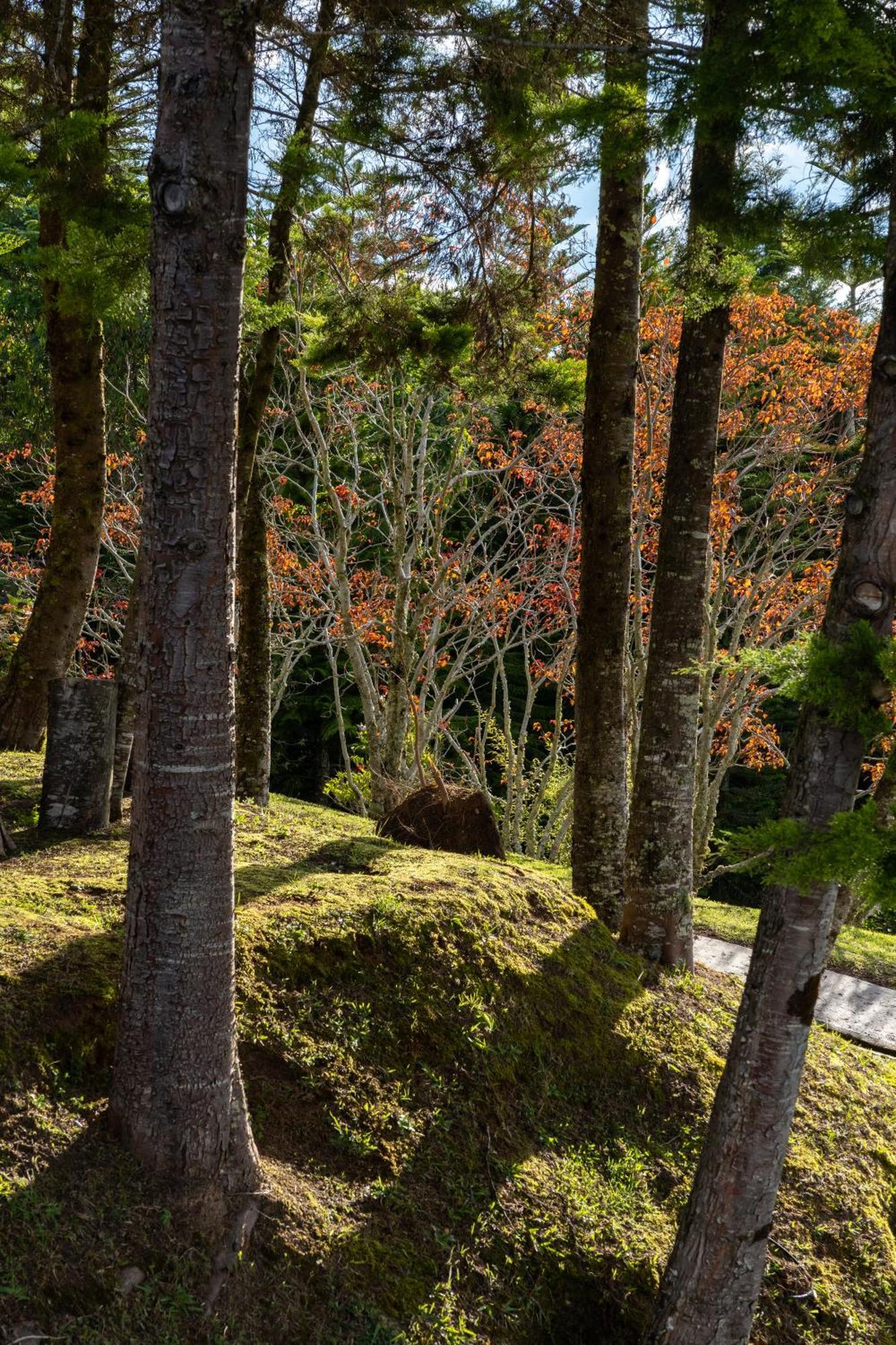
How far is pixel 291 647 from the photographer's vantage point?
45.9 feet

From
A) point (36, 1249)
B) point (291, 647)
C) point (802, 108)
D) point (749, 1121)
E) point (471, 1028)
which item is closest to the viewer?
point (36, 1249)

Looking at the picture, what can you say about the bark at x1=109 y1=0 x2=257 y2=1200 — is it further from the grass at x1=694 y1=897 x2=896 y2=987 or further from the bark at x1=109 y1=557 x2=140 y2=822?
the grass at x1=694 y1=897 x2=896 y2=987

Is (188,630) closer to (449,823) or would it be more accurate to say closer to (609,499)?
(609,499)

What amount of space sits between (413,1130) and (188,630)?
6.80ft

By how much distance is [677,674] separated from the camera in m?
4.86

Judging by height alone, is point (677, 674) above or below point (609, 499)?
below

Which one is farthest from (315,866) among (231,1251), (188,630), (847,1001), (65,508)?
(847,1001)

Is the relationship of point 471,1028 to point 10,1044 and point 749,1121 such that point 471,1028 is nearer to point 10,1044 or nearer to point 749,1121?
point 749,1121

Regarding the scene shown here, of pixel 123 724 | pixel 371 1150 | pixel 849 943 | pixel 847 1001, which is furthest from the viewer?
pixel 849 943

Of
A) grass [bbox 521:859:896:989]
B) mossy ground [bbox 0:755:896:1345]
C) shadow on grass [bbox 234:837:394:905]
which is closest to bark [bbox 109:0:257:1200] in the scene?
mossy ground [bbox 0:755:896:1345]

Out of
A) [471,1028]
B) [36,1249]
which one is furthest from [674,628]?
[36,1249]

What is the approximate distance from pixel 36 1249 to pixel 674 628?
3824 mm

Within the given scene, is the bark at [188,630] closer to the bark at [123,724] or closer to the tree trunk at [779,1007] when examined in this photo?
the tree trunk at [779,1007]

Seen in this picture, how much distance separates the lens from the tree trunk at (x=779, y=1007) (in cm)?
270
